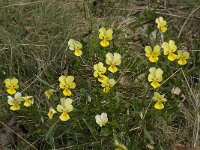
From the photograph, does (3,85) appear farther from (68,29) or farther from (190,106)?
(190,106)

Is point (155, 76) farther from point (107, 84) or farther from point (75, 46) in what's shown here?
point (75, 46)

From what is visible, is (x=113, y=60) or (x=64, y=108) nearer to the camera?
(x=64, y=108)

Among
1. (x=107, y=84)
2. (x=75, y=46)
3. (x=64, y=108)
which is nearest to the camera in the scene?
(x=64, y=108)

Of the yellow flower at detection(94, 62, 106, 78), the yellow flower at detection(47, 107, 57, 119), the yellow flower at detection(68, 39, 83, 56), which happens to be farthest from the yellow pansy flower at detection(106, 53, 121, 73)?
the yellow flower at detection(47, 107, 57, 119)

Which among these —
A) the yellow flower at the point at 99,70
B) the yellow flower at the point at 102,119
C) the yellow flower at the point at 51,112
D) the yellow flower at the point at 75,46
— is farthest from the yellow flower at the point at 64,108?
the yellow flower at the point at 75,46

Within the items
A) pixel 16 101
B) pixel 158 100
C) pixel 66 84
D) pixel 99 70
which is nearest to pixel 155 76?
pixel 158 100

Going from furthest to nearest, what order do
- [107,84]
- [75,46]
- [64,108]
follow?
[75,46]
[107,84]
[64,108]
